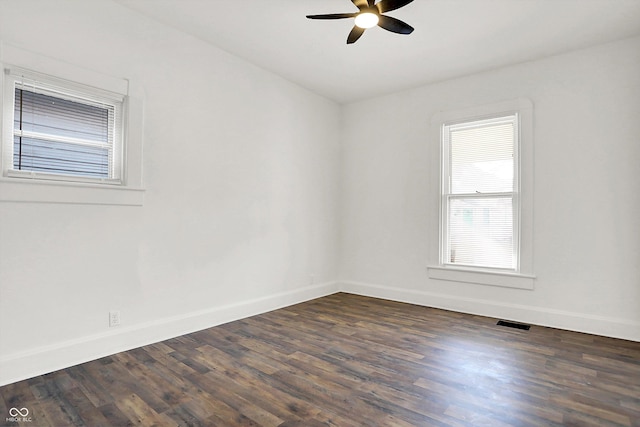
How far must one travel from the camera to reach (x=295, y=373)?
259cm

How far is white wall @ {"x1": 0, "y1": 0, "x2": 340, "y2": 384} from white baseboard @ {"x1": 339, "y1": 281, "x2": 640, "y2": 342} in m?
1.12

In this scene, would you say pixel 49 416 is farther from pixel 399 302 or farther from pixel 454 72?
pixel 454 72

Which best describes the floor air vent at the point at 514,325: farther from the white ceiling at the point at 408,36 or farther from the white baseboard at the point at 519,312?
the white ceiling at the point at 408,36

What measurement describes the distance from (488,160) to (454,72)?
115 cm

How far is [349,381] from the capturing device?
8.10ft

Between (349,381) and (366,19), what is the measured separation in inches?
106

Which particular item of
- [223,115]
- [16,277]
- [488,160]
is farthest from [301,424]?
[488,160]

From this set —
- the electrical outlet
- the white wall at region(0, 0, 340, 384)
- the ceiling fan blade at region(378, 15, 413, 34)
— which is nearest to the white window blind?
the white wall at region(0, 0, 340, 384)

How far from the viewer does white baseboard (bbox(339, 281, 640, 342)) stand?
346cm

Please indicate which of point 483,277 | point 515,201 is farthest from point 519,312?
point 515,201

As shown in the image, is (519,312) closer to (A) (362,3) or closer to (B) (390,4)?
(B) (390,4)

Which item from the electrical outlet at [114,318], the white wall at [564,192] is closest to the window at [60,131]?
the electrical outlet at [114,318]

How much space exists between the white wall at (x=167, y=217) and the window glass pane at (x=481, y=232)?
188cm

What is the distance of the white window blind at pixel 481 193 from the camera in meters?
4.12
